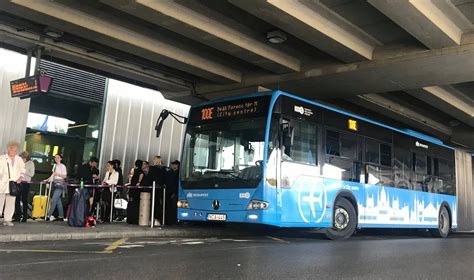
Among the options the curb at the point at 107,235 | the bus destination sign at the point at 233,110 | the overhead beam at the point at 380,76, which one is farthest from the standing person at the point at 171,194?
the overhead beam at the point at 380,76

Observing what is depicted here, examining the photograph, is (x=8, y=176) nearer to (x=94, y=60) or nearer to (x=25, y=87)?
(x=25, y=87)

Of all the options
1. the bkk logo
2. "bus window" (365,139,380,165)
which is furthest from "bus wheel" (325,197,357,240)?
"bus window" (365,139,380,165)

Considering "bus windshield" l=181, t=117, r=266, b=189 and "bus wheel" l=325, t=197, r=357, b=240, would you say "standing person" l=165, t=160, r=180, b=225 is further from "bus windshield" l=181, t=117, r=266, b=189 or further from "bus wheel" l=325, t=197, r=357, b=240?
"bus wheel" l=325, t=197, r=357, b=240


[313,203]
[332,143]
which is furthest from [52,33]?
[313,203]

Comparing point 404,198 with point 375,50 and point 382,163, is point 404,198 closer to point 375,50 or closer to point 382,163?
point 382,163

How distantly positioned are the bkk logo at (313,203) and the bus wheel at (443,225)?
7419mm

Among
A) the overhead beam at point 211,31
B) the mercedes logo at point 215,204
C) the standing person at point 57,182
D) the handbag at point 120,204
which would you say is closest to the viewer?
the mercedes logo at point 215,204

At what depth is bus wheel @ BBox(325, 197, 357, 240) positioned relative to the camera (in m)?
11.8

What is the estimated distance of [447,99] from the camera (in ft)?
57.2

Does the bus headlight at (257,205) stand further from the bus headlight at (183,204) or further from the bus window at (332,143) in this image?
the bus window at (332,143)

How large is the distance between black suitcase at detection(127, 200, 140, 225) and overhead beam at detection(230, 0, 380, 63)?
255 inches

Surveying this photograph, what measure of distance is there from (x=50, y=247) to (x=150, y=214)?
16.5 ft

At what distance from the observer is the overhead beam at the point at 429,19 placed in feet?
32.2

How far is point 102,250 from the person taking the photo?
8.05m
